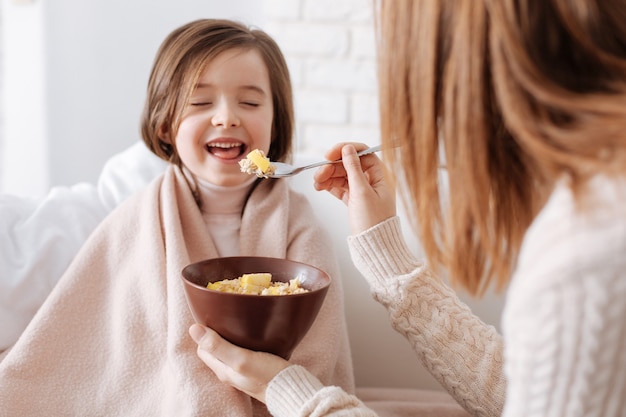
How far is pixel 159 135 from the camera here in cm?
127

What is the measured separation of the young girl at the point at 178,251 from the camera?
42.2 inches

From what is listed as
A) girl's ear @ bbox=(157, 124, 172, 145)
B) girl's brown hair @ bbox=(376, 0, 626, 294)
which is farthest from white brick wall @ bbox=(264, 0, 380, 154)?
girl's brown hair @ bbox=(376, 0, 626, 294)

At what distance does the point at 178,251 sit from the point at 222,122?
0.22 metres

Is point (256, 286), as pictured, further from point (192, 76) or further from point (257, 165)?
point (192, 76)

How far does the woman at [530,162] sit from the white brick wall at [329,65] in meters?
1.35

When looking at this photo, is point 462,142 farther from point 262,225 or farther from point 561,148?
point 262,225

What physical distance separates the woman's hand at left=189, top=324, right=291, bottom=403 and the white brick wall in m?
1.26

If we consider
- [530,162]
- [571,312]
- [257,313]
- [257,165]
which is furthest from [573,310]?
[257,165]

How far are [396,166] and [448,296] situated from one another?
1.15ft

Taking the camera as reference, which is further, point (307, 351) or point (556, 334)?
point (307, 351)

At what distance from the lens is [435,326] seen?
1.04 meters

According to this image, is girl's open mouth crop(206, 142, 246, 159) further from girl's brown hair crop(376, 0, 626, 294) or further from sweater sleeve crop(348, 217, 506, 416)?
girl's brown hair crop(376, 0, 626, 294)

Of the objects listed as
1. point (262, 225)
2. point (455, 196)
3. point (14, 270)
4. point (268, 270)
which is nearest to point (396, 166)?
point (455, 196)

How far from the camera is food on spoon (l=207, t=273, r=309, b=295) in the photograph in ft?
3.08
